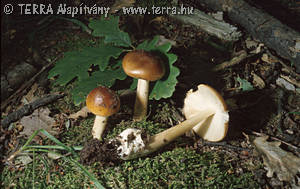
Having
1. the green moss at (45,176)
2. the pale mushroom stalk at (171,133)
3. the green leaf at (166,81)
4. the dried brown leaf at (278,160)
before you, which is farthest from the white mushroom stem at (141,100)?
the dried brown leaf at (278,160)

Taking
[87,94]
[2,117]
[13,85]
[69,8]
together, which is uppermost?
[69,8]

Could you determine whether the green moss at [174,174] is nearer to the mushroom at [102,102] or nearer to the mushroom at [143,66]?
the mushroom at [102,102]

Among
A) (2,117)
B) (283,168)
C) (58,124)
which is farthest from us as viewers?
(2,117)

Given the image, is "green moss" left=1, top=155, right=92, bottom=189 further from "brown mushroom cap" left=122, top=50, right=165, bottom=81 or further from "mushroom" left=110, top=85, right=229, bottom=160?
"brown mushroom cap" left=122, top=50, right=165, bottom=81

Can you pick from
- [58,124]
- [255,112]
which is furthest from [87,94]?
[255,112]

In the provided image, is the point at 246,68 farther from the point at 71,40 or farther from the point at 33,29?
the point at 33,29

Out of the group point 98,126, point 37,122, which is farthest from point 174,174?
point 37,122

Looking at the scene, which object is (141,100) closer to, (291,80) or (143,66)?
(143,66)
